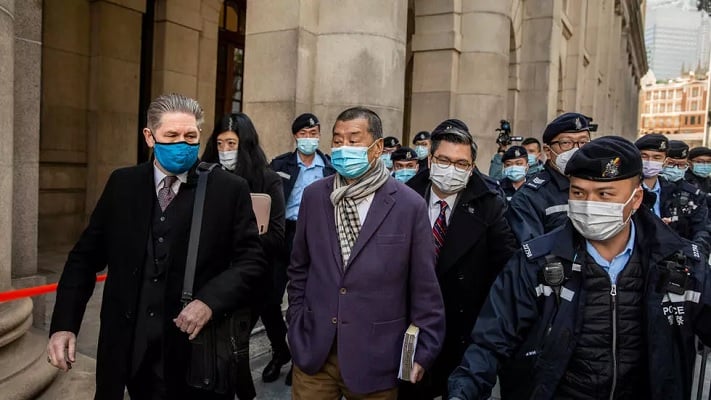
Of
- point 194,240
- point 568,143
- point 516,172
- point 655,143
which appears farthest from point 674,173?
point 194,240

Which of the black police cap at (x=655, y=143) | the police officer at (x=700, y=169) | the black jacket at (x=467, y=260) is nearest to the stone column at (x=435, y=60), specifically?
the police officer at (x=700, y=169)

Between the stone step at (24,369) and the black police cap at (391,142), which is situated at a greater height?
the black police cap at (391,142)

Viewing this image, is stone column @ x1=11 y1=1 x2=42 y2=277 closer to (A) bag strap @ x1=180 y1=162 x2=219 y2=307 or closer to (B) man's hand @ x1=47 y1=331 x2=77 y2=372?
(B) man's hand @ x1=47 y1=331 x2=77 y2=372

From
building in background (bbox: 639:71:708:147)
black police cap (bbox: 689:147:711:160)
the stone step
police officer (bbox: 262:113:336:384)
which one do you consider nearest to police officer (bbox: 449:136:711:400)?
the stone step

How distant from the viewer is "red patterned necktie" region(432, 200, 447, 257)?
310 cm

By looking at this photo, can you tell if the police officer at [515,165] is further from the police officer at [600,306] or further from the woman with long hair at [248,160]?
the police officer at [600,306]

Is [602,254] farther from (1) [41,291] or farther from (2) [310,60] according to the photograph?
(2) [310,60]

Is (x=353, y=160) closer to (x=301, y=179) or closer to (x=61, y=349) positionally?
(x=61, y=349)

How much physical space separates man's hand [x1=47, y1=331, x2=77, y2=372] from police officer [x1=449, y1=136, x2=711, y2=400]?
171 cm

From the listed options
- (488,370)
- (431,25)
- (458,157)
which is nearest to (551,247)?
(488,370)

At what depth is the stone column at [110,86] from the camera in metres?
8.84

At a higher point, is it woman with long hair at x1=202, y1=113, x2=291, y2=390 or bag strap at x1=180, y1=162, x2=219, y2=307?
woman with long hair at x1=202, y1=113, x2=291, y2=390

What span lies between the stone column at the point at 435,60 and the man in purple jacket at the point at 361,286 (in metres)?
7.89

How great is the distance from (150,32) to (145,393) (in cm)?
882
